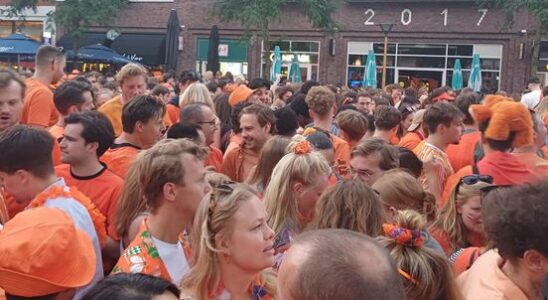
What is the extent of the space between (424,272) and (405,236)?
7.7 inches

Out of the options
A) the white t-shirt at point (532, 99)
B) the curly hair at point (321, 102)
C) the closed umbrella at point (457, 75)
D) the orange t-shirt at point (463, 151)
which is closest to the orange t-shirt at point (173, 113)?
the curly hair at point (321, 102)

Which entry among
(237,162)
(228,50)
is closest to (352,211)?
(237,162)

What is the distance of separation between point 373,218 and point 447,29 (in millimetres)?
29200

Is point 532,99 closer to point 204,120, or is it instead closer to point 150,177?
point 204,120

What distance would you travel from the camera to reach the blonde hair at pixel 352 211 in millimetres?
3832

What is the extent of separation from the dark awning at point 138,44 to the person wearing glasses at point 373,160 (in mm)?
29491

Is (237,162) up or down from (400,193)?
down

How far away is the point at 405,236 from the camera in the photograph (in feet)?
10.4

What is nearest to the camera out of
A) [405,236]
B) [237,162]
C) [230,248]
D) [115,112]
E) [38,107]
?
[405,236]

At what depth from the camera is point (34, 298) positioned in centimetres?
Result: 294

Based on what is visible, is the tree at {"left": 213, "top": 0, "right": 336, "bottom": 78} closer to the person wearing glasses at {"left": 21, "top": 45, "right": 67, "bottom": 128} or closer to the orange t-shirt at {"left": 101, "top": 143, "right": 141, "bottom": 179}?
the person wearing glasses at {"left": 21, "top": 45, "right": 67, "bottom": 128}

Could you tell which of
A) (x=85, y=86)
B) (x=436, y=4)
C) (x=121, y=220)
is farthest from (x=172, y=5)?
(x=121, y=220)

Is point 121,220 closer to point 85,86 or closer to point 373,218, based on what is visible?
point 373,218

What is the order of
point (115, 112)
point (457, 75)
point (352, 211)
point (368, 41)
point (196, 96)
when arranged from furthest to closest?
point (368, 41)
point (457, 75)
point (196, 96)
point (115, 112)
point (352, 211)
